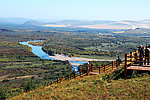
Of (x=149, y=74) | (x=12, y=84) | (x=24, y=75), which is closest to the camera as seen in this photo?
(x=149, y=74)

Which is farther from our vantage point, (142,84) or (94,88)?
(94,88)

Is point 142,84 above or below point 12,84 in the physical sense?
above

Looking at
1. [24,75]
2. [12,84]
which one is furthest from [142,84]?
[24,75]

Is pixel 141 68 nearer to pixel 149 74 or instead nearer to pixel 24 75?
pixel 149 74

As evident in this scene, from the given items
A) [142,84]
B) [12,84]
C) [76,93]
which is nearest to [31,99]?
[76,93]

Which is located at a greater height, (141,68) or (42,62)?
(141,68)

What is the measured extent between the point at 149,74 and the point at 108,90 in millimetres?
4158

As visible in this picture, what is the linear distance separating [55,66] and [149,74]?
233 ft

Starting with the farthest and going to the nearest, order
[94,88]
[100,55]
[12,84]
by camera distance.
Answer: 1. [100,55]
2. [12,84]
3. [94,88]

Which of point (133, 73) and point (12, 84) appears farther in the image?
point (12, 84)

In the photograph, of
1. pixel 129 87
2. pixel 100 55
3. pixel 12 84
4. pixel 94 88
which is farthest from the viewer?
pixel 100 55

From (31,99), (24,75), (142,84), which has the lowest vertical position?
(24,75)

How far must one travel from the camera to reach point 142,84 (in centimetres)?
1373

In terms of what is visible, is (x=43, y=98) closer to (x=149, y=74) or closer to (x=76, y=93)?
(x=76, y=93)
